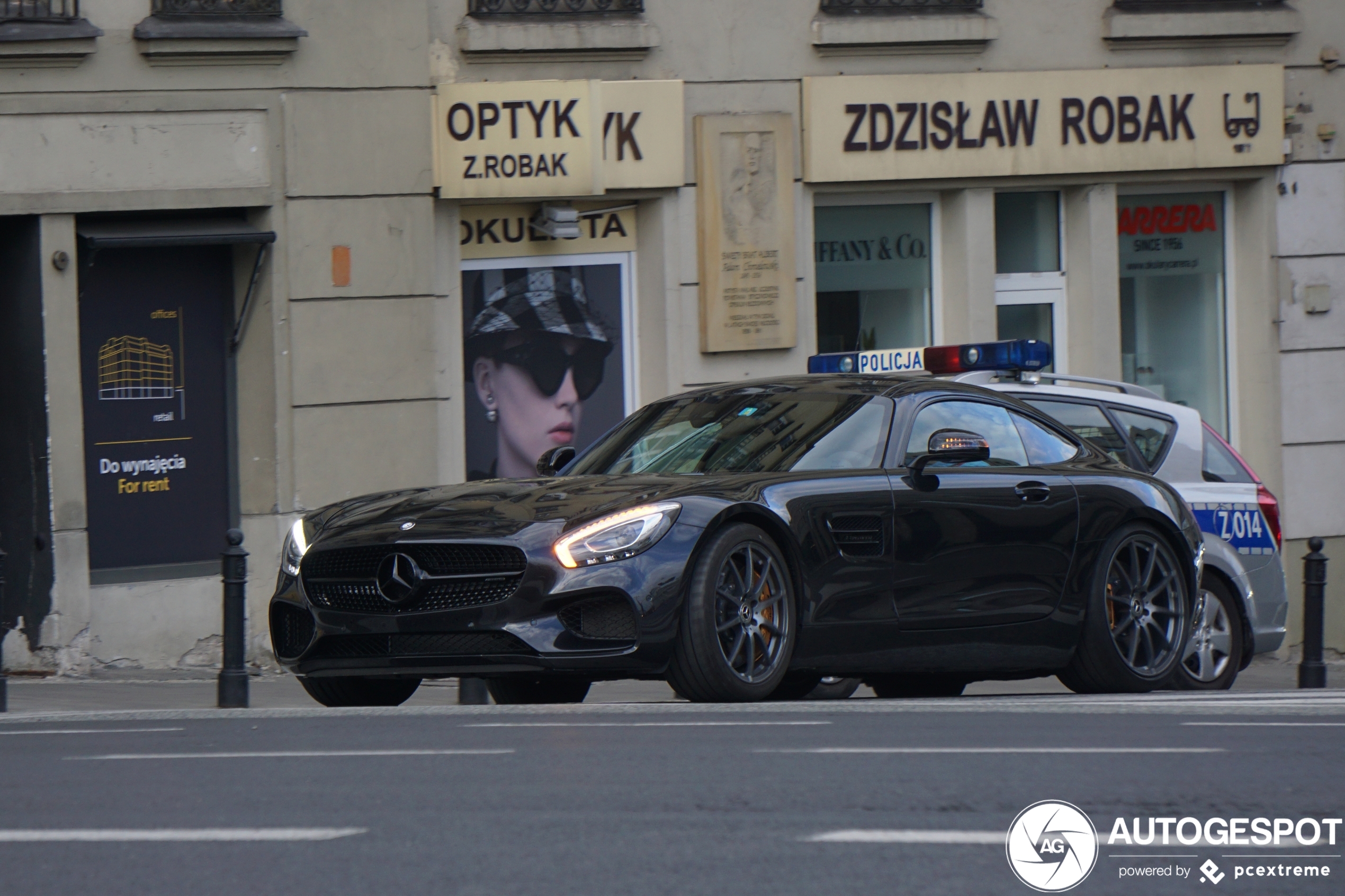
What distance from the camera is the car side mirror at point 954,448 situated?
7531 mm

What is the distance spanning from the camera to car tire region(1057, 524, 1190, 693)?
8.31 metres

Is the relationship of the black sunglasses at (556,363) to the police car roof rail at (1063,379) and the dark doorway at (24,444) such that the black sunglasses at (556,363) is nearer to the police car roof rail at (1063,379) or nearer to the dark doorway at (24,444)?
the dark doorway at (24,444)

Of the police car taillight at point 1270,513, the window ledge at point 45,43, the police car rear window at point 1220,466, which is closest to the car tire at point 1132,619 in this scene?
the police car rear window at point 1220,466

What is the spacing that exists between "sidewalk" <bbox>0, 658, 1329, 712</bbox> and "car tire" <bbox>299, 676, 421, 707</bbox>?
2.25 meters

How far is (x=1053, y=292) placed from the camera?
15859 millimetres

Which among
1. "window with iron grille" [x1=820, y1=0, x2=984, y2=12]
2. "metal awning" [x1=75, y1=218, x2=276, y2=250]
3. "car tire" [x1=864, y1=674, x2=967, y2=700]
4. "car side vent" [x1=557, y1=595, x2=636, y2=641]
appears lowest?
"car tire" [x1=864, y1=674, x2=967, y2=700]

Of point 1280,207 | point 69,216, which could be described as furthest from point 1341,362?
point 69,216

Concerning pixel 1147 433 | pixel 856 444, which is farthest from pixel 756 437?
pixel 1147 433

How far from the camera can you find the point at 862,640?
7398mm

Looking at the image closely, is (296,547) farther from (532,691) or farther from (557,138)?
(557,138)

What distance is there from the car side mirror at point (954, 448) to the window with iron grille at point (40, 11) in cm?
772

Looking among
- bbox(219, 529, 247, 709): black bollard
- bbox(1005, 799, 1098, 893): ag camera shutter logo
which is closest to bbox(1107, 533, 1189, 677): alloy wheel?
bbox(1005, 799, 1098, 893): ag camera shutter logo

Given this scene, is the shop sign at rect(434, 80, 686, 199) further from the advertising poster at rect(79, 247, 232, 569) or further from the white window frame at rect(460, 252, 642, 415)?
the advertising poster at rect(79, 247, 232, 569)

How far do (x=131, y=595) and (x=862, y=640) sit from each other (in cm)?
694
